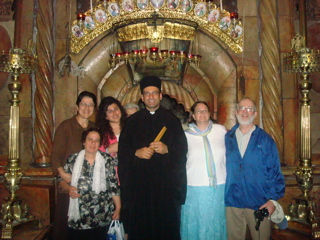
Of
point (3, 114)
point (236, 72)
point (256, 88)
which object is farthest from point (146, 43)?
point (3, 114)

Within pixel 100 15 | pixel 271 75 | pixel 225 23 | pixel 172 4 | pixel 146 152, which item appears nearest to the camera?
pixel 146 152

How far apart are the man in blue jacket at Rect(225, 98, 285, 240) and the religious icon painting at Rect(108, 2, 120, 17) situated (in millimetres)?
3207

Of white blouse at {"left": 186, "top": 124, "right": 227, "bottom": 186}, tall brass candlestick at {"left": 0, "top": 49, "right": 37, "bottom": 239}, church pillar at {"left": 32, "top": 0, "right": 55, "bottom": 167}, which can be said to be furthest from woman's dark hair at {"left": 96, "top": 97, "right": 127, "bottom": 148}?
church pillar at {"left": 32, "top": 0, "right": 55, "bottom": 167}

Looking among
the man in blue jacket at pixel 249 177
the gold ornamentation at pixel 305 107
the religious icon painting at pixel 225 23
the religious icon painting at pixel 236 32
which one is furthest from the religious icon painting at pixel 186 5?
the man in blue jacket at pixel 249 177

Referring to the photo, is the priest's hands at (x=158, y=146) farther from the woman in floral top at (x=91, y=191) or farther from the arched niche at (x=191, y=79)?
the arched niche at (x=191, y=79)

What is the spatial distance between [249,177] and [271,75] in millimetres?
2740

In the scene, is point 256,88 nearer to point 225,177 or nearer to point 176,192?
point 225,177

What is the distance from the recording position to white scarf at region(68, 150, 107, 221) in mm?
2865

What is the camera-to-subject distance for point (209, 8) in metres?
5.28

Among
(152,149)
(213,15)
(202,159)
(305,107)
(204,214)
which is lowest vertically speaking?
(204,214)

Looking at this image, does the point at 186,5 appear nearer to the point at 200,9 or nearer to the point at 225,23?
the point at 200,9

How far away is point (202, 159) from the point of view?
3.00 metres

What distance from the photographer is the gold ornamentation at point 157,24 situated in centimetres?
511

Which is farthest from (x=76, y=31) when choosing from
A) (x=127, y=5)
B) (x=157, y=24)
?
(x=157, y=24)
